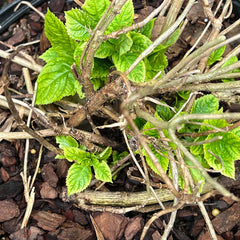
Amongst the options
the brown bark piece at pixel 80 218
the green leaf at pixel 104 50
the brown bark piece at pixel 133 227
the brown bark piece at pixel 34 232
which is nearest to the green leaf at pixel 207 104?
the green leaf at pixel 104 50

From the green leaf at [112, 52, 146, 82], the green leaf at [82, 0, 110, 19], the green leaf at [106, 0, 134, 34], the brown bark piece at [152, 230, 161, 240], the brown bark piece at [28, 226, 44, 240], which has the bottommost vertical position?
the brown bark piece at [28, 226, 44, 240]

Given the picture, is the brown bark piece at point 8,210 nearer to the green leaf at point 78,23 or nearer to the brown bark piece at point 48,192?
the brown bark piece at point 48,192

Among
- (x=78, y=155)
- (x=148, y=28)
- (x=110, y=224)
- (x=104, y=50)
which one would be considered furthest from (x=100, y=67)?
(x=110, y=224)

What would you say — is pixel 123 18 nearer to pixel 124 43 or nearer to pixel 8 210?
pixel 124 43

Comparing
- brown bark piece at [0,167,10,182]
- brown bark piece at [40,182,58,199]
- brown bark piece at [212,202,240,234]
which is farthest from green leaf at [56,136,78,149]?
brown bark piece at [212,202,240,234]

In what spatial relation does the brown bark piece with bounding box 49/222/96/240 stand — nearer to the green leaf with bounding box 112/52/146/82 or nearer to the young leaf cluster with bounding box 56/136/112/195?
the young leaf cluster with bounding box 56/136/112/195

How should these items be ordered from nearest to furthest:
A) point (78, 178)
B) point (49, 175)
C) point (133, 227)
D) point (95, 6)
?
point (95, 6)
point (78, 178)
point (133, 227)
point (49, 175)
